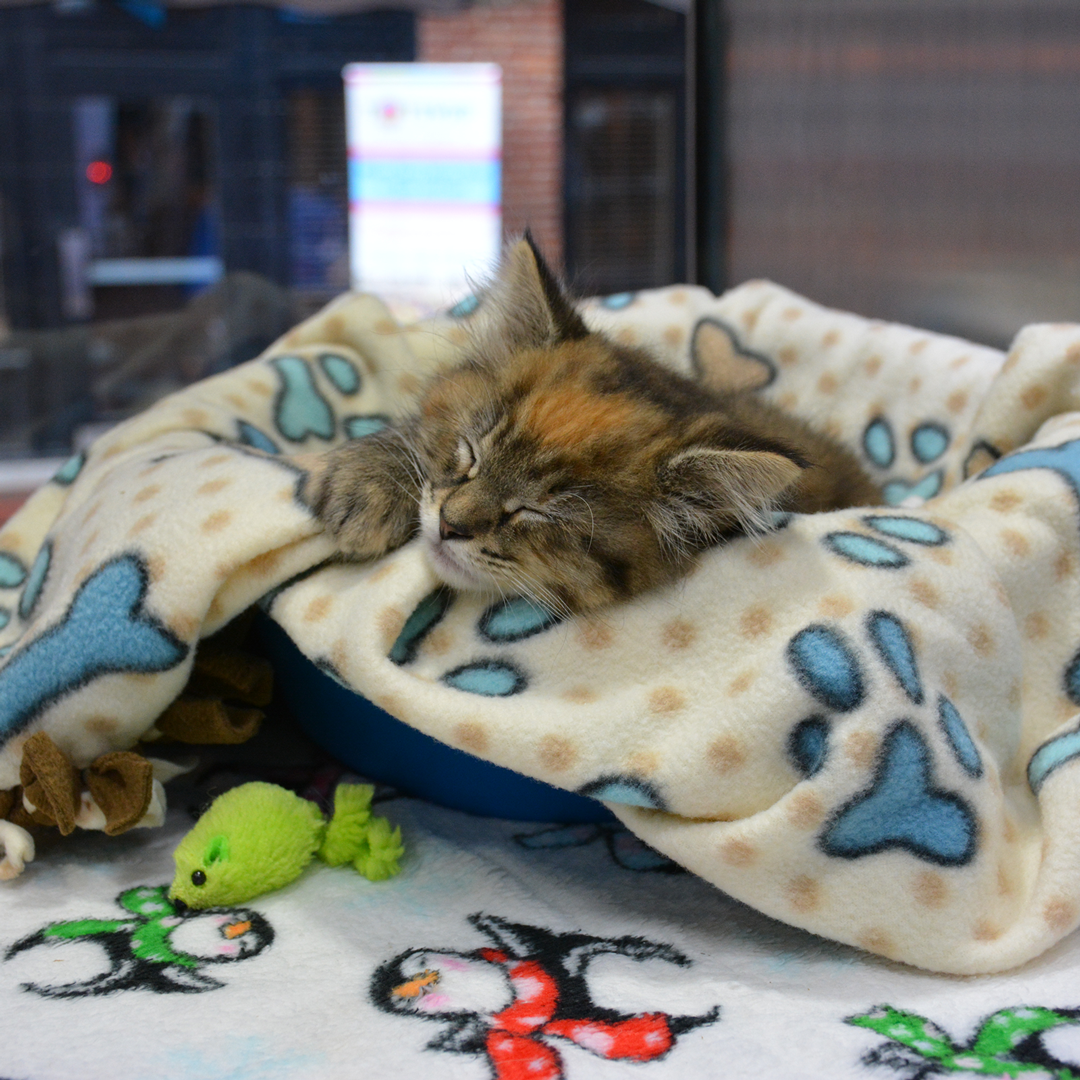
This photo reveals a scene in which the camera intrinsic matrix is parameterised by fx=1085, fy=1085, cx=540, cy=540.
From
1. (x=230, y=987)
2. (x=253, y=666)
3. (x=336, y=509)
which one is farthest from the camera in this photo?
(x=253, y=666)

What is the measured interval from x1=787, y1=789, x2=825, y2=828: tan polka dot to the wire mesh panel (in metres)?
1.18

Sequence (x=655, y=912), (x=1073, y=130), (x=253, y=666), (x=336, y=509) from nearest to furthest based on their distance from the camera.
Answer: (x=655, y=912) → (x=336, y=509) → (x=253, y=666) → (x=1073, y=130)

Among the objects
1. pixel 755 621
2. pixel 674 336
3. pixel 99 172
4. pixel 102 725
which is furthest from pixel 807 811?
pixel 99 172

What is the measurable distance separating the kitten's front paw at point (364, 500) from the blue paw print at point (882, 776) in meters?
0.50

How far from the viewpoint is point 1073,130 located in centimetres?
173

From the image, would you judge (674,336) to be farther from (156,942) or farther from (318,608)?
(156,942)

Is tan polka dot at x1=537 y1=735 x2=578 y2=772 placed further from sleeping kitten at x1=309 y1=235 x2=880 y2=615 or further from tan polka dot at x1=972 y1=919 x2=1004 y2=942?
tan polka dot at x1=972 y1=919 x2=1004 y2=942

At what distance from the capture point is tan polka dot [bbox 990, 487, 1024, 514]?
134cm

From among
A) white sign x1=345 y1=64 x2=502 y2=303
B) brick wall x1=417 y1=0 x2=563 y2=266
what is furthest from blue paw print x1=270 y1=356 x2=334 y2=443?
brick wall x1=417 y1=0 x2=563 y2=266

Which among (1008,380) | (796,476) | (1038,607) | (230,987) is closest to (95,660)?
(230,987)

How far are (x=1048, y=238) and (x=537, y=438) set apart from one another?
1.10m

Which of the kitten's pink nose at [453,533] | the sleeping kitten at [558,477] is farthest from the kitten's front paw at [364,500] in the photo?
the kitten's pink nose at [453,533]

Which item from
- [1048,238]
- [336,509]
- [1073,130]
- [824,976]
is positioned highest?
[1073,130]

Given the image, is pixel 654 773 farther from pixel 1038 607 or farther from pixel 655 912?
pixel 1038 607
